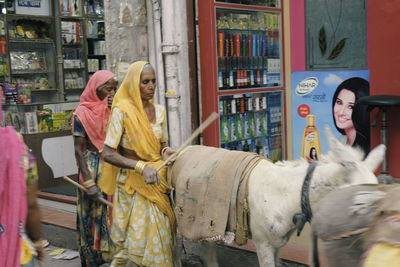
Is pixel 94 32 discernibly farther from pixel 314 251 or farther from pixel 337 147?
pixel 314 251

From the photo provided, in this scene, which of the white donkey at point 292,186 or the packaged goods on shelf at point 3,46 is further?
the packaged goods on shelf at point 3,46

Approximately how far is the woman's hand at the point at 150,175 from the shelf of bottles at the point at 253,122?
2.59m

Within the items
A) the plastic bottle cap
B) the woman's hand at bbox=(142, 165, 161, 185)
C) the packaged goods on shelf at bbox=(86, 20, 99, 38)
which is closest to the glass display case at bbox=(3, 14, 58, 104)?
the packaged goods on shelf at bbox=(86, 20, 99, 38)

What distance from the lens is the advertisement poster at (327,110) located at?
4859 millimetres

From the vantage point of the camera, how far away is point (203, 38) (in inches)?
228

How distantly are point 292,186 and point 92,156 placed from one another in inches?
87.8

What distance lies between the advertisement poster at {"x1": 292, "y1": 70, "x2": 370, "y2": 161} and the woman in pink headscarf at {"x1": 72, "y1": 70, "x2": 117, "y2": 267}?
2030mm

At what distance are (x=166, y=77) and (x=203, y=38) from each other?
63 centimetres

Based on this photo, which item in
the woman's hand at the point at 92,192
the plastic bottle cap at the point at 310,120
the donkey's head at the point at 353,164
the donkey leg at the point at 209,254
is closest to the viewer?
the donkey's head at the point at 353,164

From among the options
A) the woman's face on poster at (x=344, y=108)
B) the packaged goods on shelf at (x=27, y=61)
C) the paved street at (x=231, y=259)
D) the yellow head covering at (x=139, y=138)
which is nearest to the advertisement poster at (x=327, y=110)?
the woman's face on poster at (x=344, y=108)

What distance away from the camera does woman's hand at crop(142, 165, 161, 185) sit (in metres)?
3.47

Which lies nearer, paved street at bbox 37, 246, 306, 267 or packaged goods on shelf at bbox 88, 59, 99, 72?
paved street at bbox 37, 246, 306, 267

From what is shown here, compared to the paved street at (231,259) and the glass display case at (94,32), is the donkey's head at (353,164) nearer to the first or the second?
the paved street at (231,259)

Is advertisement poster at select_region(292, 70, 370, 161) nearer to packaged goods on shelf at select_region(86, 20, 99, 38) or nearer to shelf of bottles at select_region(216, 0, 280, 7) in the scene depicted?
shelf of bottles at select_region(216, 0, 280, 7)
